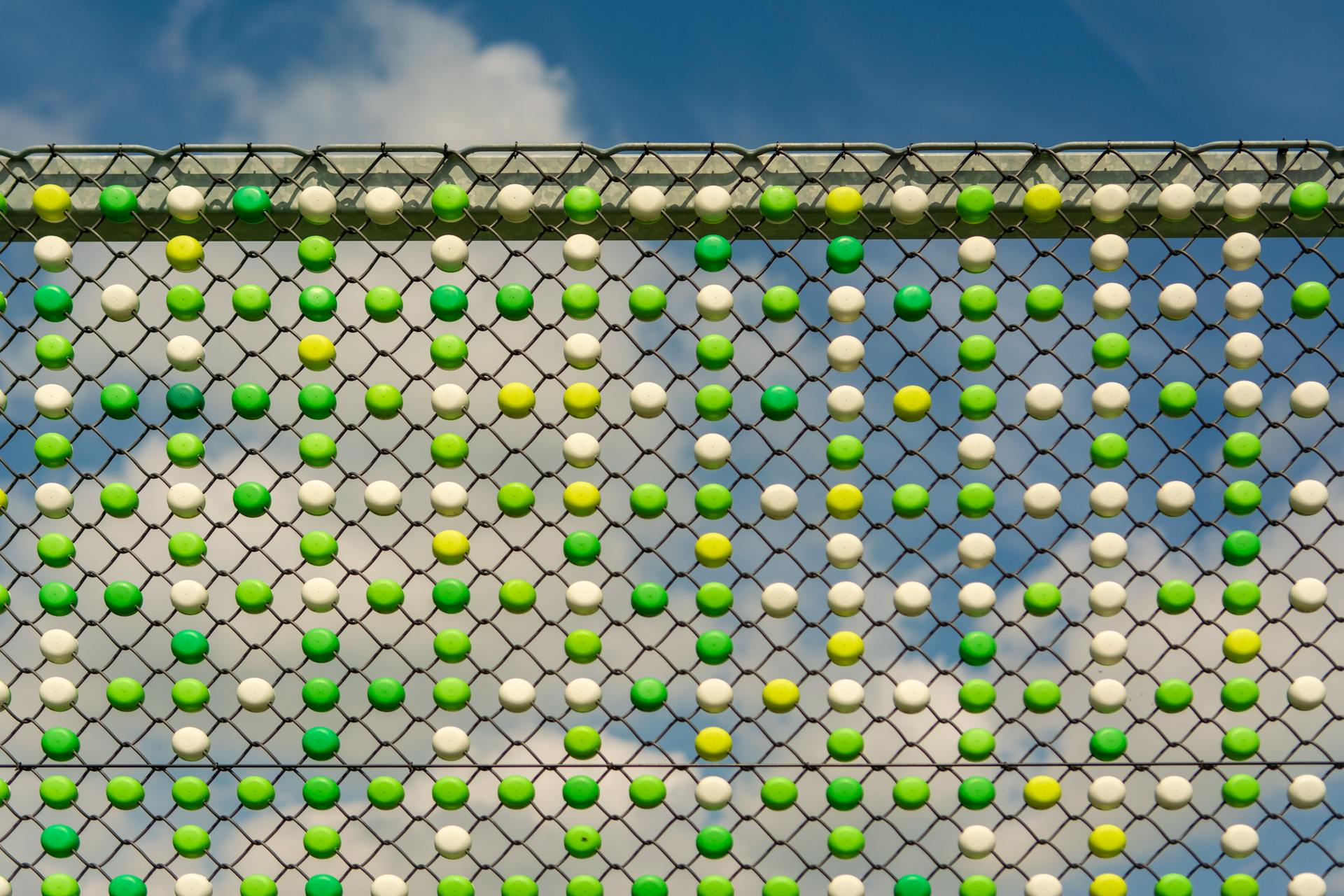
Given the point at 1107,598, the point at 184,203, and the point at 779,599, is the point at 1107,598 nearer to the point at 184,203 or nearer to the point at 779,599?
the point at 779,599

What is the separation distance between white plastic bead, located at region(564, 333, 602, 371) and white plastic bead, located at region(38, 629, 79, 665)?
1225 millimetres

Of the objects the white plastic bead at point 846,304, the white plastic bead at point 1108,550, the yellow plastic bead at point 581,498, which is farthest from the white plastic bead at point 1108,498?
the yellow plastic bead at point 581,498

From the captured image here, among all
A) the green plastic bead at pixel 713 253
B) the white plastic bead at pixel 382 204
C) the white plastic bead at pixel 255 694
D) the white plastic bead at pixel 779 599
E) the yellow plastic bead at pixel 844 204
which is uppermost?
the yellow plastic bead at pixel 844 204

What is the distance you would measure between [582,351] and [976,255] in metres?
0.86

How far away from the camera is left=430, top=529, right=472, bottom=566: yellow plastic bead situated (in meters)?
2.77

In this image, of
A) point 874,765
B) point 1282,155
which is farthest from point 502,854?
point 1282,155

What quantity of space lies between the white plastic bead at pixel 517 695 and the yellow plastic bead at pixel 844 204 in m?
1.18

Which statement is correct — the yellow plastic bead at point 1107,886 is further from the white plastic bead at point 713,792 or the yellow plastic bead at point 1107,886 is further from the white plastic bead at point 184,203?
the white plastic bead at point 184,203

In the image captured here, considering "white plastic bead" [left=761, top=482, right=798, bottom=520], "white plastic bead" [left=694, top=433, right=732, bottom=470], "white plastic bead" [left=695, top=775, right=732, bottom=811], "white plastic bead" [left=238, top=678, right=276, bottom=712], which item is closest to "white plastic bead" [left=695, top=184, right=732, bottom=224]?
"white plastic bead" [left=694, top=433, right=732, bottom=470]

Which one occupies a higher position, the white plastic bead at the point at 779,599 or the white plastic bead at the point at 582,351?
the white plastic bead at the point at 582,351

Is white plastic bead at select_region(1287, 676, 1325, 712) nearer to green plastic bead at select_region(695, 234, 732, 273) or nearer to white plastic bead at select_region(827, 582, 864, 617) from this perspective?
white plastic bead at select_region(827, 582, 864, 617)

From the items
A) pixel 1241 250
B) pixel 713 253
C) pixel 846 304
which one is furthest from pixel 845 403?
pixel 1241 250

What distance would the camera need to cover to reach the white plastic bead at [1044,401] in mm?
2811

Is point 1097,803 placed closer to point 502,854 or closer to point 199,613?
point 502,854
